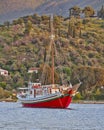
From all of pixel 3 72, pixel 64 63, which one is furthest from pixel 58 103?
pixel 64 63

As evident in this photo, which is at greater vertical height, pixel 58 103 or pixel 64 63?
pixel 64 63

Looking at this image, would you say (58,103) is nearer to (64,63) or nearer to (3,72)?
(3,72)

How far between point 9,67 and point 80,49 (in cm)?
2545

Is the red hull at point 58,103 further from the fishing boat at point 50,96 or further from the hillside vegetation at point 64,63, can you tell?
the hillside vegetation at point 64,63

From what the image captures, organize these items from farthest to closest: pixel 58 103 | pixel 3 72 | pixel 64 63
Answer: pixel 64 63, pixel 3 72, pixel 58 103

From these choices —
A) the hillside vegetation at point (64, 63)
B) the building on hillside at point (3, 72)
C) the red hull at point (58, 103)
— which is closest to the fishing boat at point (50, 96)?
the red hull at point (58, 103)

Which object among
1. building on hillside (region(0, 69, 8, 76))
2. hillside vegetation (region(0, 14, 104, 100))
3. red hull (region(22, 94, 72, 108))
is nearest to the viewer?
red hull (region(22, 94, 72, 108))

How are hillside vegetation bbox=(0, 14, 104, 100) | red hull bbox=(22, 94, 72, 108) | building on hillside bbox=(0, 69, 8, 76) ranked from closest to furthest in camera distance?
red hull bbox=(22, 94, 72, 108), hillside vegetation bbox=(0, 14, 104, 100), building on hillside bbox=(0, 69, 8, 76)

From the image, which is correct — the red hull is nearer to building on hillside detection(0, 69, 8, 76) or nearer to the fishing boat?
the fishing boat

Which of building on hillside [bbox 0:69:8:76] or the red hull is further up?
building on hillside [bbox 0:69:8:76]

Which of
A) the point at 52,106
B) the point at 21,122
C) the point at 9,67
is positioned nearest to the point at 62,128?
the point at 21,122

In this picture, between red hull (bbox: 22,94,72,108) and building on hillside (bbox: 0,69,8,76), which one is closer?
red hull (bbox: 22,94,72,108)

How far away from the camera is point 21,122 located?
66.9m

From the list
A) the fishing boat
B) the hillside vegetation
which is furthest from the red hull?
the hillside vegetation
